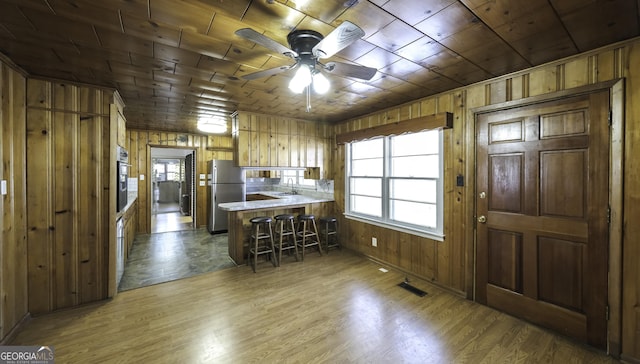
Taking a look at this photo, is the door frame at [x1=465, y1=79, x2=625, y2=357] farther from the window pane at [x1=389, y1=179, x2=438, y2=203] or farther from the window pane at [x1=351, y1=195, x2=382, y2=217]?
the window pane at [x1=351, y1=195, x2=382, y2=217]

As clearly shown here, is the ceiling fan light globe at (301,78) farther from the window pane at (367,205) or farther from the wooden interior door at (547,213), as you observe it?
the window pane at (367,205)

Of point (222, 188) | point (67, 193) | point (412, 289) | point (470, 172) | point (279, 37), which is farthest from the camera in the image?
point (222, 188)

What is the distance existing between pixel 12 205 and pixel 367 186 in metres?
4.14

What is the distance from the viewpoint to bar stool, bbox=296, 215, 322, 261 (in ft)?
14.0

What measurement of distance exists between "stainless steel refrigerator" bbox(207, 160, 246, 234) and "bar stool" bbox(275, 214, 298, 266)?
2.09 meters

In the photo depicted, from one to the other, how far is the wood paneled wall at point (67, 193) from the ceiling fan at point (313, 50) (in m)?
2.15

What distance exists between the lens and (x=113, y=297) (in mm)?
2881

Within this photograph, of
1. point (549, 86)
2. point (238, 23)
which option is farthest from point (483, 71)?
point (238, 23)

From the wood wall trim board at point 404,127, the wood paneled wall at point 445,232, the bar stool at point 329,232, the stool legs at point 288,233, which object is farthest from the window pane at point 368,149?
the stool legs at point 288,233

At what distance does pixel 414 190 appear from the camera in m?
3.59

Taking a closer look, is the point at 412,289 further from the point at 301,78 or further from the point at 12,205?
the point at 12,205

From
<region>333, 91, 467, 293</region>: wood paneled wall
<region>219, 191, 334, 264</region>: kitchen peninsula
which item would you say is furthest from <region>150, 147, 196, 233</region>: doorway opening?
<region>333, 91, 467, 293</region>: wood paneled wall

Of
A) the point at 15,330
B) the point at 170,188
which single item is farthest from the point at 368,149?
the point at 170,188

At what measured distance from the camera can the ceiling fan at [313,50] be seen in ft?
4.57
